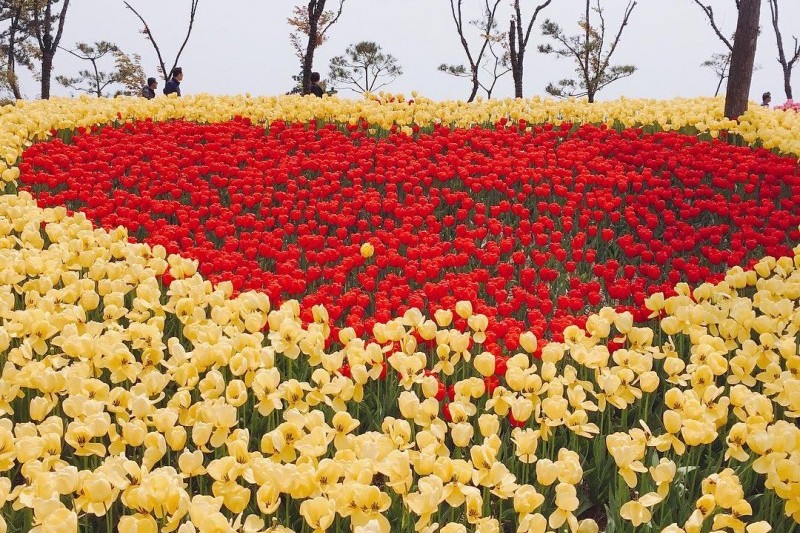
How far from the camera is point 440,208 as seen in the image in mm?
8586

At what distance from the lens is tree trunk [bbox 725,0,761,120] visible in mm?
11086

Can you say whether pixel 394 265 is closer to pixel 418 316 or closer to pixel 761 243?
pixel 418 316

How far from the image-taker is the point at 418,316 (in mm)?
4645

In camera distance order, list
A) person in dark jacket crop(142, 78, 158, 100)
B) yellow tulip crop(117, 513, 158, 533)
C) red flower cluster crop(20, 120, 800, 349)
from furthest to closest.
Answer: person in dark jacket crop(142, 78, 158, 100) < red flower cluster crop(20, 120, 800, 349) < yellow tulip crop(117, 513, 158, 533)

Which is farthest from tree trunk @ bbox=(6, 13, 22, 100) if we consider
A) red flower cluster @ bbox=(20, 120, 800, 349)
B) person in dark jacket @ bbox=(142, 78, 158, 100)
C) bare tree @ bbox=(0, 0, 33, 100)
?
red flower cluster @ bbox=(20, 120, 800, 349)

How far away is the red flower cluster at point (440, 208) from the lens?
19.8 feet

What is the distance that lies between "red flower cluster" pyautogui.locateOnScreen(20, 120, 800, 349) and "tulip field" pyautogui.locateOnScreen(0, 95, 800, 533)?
4 cm

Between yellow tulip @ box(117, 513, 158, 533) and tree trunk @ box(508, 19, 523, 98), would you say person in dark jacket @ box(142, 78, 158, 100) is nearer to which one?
tree trunk @ box(508, 19, 523, 98)

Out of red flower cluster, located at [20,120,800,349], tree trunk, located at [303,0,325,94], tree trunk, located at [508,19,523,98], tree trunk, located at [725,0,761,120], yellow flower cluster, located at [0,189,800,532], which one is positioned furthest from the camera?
tree trunk, located at [508,19,523,98]

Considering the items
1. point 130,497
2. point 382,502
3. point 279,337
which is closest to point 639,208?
point 279,337

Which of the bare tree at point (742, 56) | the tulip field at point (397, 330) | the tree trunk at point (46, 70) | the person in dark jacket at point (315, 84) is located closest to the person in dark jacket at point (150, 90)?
the person in dark jacket at point (315, 84)

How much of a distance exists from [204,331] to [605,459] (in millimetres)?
2389

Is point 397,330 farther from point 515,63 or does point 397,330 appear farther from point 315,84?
point 515,63

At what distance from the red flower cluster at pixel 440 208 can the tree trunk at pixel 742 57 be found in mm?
1699
